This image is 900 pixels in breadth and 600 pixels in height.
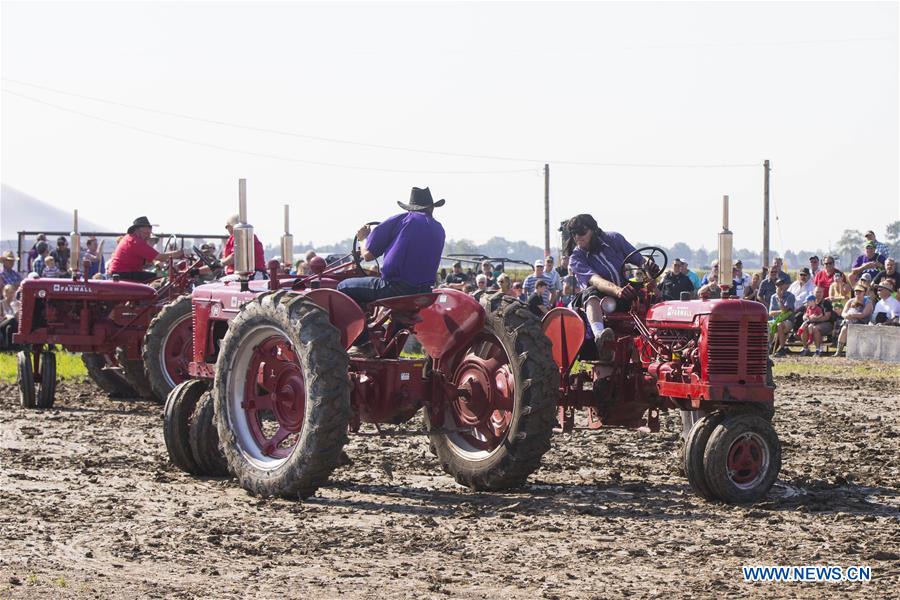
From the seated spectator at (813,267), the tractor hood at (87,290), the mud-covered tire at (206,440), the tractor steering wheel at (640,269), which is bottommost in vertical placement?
the mud-covered tire at (206,440)

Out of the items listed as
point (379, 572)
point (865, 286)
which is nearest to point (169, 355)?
point (379, 572)

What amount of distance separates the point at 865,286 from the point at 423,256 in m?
14.0

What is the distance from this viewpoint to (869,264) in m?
22.2

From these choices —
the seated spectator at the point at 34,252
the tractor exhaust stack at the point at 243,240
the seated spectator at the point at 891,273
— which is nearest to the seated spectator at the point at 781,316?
the seated spectator at the point at 891,273

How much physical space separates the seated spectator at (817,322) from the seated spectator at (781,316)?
0.23m

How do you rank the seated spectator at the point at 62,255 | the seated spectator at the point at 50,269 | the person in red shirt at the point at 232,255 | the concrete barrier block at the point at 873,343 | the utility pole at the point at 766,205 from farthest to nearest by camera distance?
1. the utility pole at the point at 766,205
2. the seated spectator at the point at 62,255
3. the seated spectator at the point at 50,269
4. the concrete barrier block at the point at 873,343
5. the person in red shirt at the point at 232,255

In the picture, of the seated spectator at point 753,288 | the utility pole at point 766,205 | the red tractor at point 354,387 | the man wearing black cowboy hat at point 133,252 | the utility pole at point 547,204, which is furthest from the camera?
the utility pole at point 547,204

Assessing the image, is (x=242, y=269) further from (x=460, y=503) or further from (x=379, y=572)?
(x=379, y=572)

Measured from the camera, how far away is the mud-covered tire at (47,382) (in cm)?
1398

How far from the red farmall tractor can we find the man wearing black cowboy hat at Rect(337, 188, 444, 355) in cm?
14

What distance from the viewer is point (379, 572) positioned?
20.3ft

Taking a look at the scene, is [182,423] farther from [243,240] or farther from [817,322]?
[817,322]

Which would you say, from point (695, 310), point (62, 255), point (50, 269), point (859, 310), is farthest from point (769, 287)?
point (695, 310)

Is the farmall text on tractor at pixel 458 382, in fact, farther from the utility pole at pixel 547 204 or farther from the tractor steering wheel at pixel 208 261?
the utility pole at pixel 547 204
